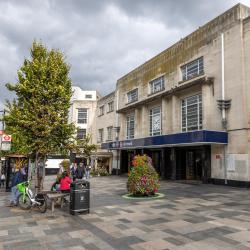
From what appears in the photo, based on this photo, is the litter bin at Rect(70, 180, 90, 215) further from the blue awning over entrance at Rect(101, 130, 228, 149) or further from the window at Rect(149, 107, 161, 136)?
the window at Rect(149, 107, 161, 136)

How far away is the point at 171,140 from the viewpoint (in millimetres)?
21094

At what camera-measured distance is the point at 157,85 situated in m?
27.9

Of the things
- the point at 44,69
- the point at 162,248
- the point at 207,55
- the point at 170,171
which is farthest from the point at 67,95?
the point at 170,171

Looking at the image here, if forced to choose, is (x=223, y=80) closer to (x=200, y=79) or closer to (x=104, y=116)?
(x=200, y=79)

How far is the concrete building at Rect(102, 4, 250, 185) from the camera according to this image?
18125mm

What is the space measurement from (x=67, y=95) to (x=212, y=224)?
399 inches

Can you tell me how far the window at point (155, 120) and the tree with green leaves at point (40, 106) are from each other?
1313 cm

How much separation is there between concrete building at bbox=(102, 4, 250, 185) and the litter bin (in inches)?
415

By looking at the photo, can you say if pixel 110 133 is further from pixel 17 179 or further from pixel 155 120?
pixel 17 179

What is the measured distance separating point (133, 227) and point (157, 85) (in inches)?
847

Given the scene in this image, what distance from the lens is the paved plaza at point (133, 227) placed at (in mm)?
6332

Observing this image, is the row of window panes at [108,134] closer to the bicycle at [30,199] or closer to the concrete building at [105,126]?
the concrete building at [105,126]

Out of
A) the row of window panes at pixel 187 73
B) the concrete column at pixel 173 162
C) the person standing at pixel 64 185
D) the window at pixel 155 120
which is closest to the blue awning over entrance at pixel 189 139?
the concrete column at pixel 173 162

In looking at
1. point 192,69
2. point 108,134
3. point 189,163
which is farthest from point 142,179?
point 108,134
